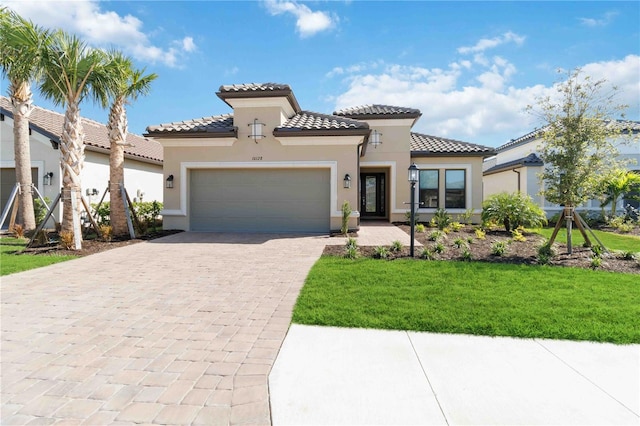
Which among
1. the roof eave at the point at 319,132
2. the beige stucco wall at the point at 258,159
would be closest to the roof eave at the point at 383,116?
the beige stucco wall at the point at 258,159

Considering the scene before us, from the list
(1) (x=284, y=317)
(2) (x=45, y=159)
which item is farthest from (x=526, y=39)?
(2) (x=45, y=159)

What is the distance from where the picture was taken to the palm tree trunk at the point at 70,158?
9.09 m

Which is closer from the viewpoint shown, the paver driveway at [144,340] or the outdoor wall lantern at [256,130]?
the paver driveway at [144,340]

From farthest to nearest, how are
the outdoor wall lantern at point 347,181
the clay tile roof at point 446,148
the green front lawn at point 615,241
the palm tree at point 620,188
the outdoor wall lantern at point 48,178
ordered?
the clay tile roof at point 446,148 → the palm tree at point 620,188 → the outdoor wall lantern at point 48,178 → the outdoor wall lantern at point 347,181 → the green front lawn at point 615,241

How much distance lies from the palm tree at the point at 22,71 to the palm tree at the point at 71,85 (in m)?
0.27

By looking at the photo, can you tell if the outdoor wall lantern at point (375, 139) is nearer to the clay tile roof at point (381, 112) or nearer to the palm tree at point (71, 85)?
the clay tile roof at point (381, 112)

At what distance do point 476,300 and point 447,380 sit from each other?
7.79ft

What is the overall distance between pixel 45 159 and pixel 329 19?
42.4ft

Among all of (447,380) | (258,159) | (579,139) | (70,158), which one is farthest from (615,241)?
(70,158)

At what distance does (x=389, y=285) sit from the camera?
5.69 meters

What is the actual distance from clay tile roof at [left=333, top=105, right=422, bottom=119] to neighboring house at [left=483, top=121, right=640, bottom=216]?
595cm

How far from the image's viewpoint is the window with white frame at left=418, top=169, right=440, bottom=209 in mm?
15836

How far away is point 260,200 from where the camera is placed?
12180 millimetres

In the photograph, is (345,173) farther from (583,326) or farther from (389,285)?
(583,326)
